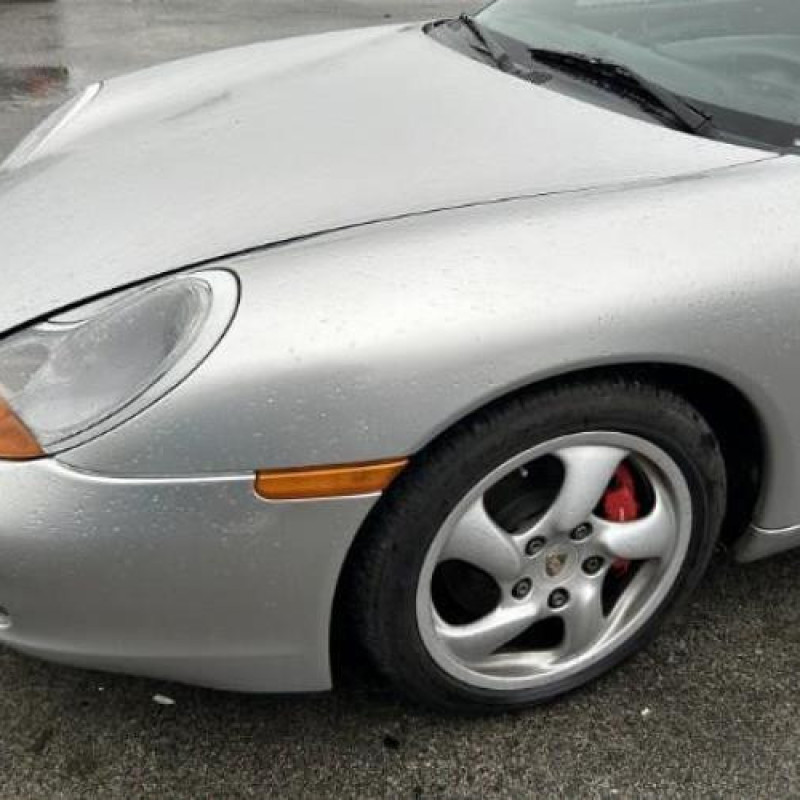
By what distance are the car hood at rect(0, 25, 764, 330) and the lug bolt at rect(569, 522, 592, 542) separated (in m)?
0.61

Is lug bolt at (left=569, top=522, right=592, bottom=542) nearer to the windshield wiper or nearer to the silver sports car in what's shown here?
the silver sports car

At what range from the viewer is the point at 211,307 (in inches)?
58.1

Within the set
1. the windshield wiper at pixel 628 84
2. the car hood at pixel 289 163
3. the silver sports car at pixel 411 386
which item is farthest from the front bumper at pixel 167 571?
the windshield wiper at pixel 628 84

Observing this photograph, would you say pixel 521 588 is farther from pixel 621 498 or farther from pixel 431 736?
pixel 431 736

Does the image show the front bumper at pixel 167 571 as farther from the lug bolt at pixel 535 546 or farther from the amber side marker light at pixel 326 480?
the lug bolt at pixel 535 546

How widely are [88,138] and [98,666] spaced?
4.32 ft

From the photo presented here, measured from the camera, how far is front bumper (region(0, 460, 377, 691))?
1.43m

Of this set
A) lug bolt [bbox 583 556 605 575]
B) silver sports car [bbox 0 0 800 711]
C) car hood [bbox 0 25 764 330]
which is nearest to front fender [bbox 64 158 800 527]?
silver sports car [bbox 0 0 800 711]

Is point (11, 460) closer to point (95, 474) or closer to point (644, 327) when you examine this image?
point (95, 474)

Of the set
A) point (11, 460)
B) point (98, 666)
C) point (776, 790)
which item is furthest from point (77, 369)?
point (776, 790)

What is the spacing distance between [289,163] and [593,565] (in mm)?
995

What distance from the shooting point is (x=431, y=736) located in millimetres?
1861

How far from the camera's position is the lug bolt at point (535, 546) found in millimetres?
1712

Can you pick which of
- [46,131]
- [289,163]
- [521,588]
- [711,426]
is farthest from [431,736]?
[46,131]
